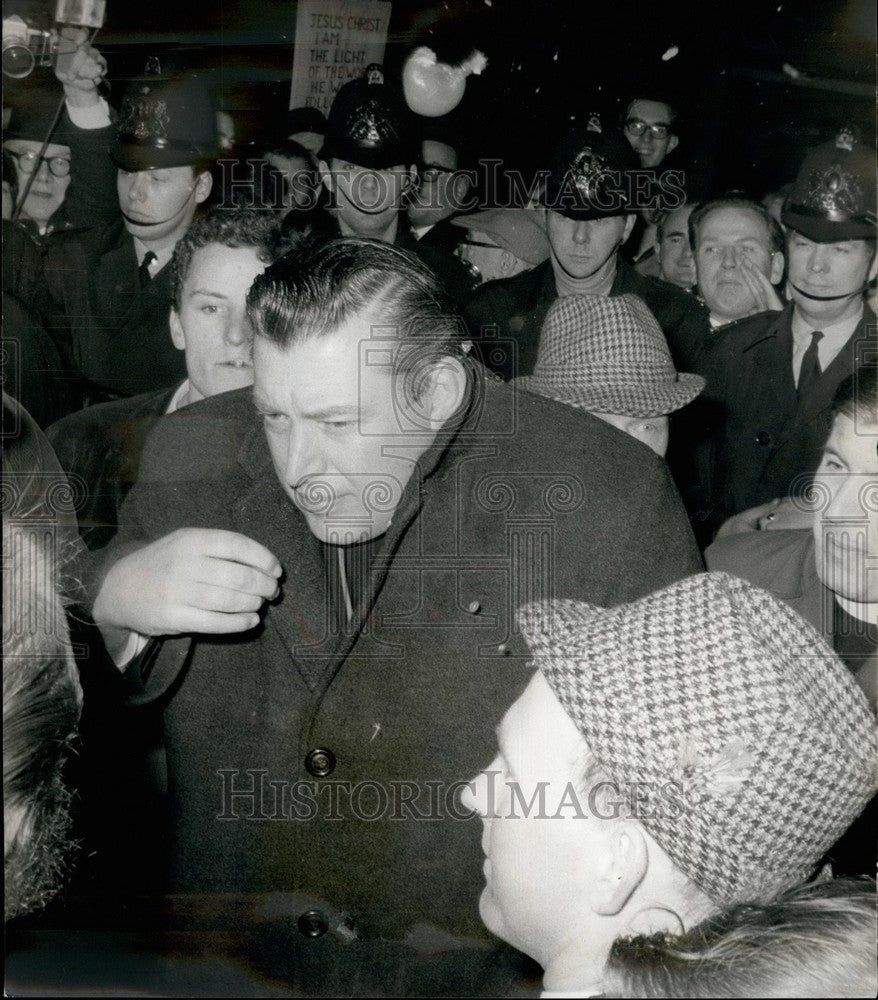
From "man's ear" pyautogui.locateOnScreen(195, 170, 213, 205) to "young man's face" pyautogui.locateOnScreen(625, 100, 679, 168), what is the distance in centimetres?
53

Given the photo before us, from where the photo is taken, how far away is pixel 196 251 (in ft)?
4.27

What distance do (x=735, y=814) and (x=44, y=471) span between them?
3.07 feet

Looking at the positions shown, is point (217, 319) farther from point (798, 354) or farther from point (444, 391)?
point (798, 354)

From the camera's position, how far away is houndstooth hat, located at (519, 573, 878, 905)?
87 centimetres

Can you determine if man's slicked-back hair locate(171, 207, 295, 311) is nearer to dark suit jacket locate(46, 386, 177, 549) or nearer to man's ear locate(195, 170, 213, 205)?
man's ear locate(195, 170, 213, 205)

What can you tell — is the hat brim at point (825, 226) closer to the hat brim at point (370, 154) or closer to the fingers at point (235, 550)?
the hat brim at point (370, 154)

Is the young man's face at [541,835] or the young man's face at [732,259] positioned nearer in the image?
the young man's face at [541,835]

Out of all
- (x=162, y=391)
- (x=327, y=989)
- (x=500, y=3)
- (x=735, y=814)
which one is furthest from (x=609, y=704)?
(x=500, y=3)

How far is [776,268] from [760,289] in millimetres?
33

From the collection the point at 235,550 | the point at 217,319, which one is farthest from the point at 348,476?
the point at 217,319

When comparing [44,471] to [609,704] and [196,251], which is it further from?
[609,704]

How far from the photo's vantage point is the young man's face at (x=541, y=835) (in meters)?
0.97

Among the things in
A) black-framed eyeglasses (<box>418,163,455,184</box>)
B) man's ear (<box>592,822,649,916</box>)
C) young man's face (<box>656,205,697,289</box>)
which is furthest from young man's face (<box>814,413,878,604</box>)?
black-framed eyeglasses (<box>418,163,455,184</box>)

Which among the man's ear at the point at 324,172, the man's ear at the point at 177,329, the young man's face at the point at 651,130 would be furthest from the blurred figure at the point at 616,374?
the man's ear at the point at 177,329
